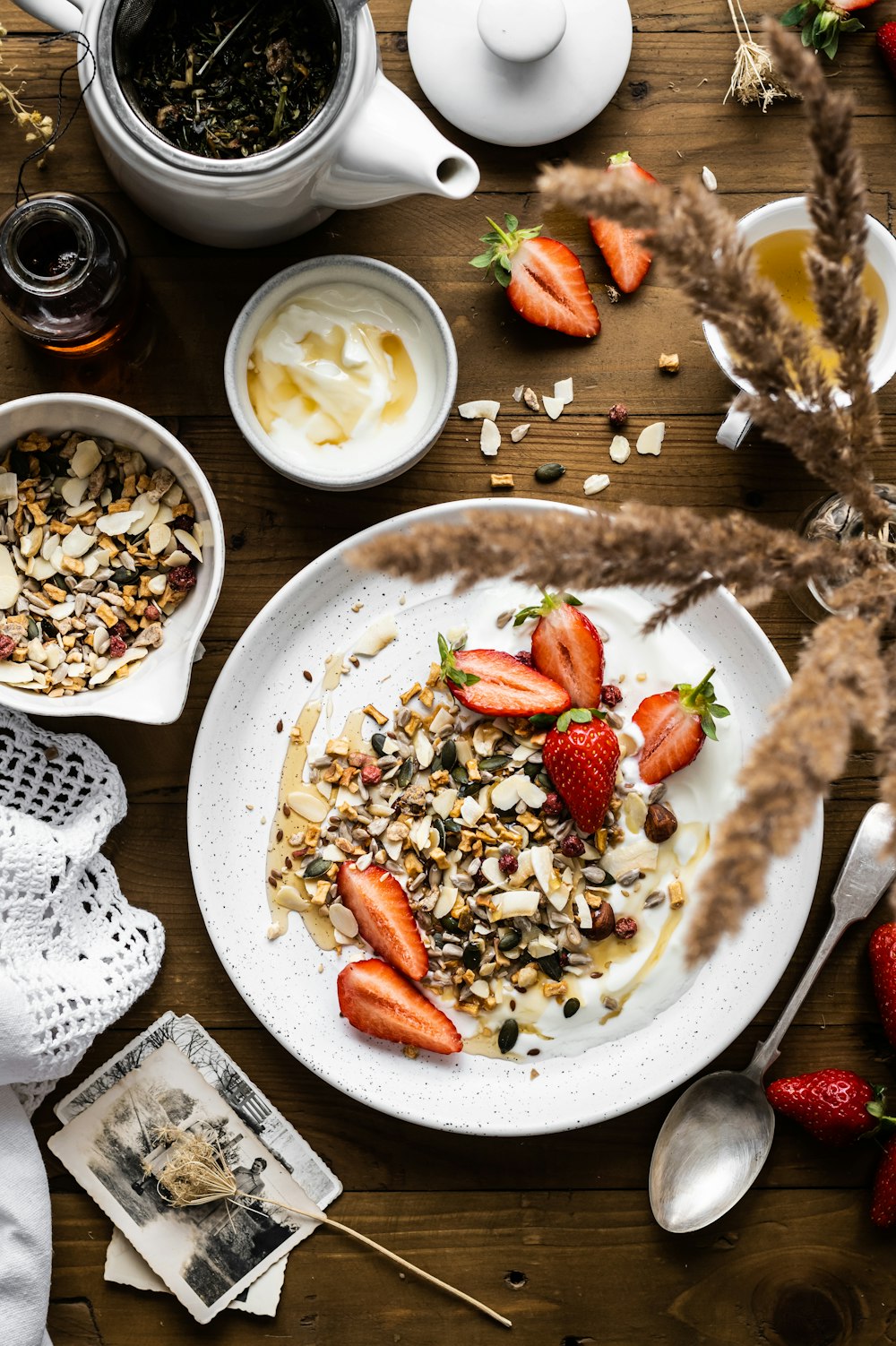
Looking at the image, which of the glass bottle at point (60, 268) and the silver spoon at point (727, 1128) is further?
the silver spoon at point (727, 1128)

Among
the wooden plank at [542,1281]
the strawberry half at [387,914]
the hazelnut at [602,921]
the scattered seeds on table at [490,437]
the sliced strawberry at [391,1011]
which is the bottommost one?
the wooden plank at [542,1281]

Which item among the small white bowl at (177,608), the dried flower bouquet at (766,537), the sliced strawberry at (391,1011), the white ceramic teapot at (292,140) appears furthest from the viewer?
the sliced strawberry at (391,1011)

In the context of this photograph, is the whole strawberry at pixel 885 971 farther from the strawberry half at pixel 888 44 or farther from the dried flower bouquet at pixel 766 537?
the strawberry half at pixel 888 44

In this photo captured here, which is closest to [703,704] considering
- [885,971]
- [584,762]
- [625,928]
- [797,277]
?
[584,762]

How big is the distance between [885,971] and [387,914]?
56 centimetres

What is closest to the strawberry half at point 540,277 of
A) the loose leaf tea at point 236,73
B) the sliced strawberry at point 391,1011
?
the loose leaf tea at point 236,73

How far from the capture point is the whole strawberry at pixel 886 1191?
1.24 metres

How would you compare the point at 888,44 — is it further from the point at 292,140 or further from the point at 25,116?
the point at 25,116

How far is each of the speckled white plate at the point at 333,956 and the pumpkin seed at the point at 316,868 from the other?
0.06m

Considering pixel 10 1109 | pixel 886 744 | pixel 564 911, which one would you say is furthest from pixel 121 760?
pixel 886 744

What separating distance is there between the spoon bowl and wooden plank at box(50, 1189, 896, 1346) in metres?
0.05

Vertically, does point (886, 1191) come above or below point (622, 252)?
below

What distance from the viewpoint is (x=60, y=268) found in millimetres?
1131

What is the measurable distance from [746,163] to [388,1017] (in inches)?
40.1
